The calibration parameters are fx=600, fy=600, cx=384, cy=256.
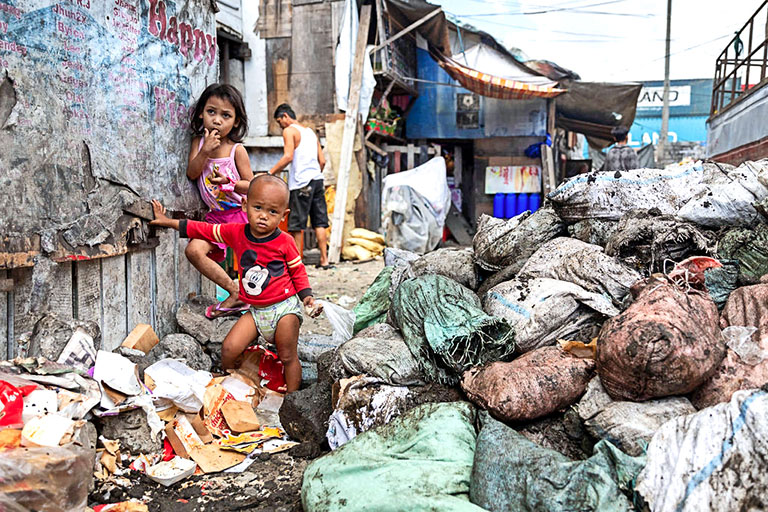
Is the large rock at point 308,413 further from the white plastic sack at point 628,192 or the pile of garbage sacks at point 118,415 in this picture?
the white plastic sack at point 628,192

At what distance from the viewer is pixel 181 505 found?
7.50 feet

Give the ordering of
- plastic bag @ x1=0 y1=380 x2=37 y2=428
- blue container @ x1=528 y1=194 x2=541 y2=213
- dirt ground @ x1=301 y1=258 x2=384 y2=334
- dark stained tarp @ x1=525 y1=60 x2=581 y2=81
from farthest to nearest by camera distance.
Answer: blue container @ x1=528 y1=194 x2=541 y2=213 < dark stained tarp @ x1=525 y1=60 x2=581 y2=81 < dirt ground @ x1=301 y1=258 x2=384 y2=334 < plastic bag @ x1=0 y1=380 x2=37 y2=428

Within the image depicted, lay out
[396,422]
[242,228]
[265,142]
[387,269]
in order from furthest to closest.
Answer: [265,142] < [387,269] < [242,228] < [396,422]

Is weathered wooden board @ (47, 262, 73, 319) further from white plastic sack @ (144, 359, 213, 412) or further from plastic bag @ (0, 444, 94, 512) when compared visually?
plastic bag @ (0, 444, 94, 512)

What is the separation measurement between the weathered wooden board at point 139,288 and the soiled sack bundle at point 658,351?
244cm

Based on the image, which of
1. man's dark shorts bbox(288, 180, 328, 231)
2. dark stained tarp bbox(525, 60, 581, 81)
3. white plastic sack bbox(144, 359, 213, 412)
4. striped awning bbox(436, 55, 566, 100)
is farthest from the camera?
dark stained tarp bbox(525, 60, 581, 81)

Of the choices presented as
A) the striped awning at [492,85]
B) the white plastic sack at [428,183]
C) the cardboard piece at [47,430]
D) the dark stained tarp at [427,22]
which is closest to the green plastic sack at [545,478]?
the cardboard piece at [47,430]

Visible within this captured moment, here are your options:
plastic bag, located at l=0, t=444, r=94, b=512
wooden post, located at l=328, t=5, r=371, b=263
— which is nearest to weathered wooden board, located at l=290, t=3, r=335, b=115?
wooden post, located at l=328, t=5, r=371, b=263

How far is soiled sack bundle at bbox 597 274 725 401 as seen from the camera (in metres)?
2.09

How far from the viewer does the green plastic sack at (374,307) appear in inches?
144

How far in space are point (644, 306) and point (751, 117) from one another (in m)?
9.95

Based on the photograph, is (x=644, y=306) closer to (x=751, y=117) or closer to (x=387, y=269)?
(x=387, y=269)

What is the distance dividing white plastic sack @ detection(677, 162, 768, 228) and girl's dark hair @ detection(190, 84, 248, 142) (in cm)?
269

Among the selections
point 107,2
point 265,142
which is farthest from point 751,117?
point 107,2
